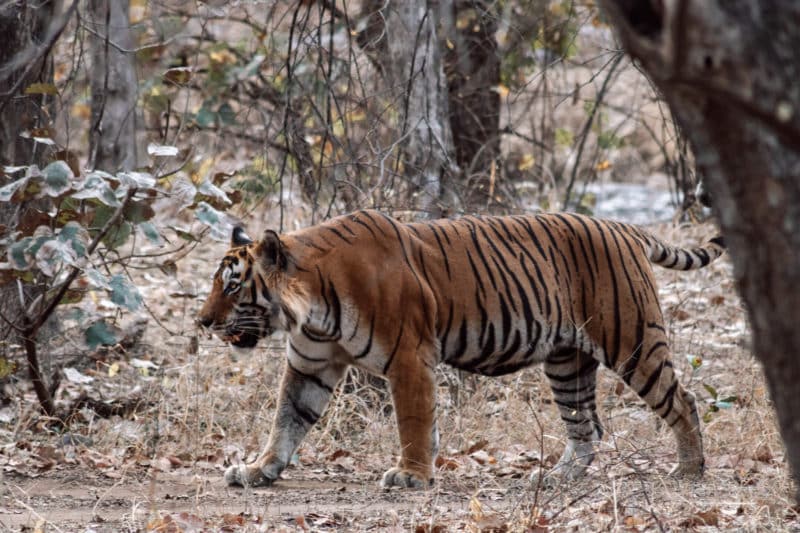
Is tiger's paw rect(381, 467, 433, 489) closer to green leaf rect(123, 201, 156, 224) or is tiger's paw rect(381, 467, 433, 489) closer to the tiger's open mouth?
the tiger's open mouth

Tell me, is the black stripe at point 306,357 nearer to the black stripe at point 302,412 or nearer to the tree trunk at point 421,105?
the black stripe at point 302,412

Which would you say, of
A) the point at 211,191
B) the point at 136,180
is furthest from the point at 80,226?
the point at 211,191

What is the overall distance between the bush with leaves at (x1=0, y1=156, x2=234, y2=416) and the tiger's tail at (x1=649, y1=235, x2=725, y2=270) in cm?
239

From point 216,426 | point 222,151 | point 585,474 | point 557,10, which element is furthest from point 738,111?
point 222,151

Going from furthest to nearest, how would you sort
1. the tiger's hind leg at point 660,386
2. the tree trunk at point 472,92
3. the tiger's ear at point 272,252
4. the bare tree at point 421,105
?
the tree trunk at point 472,92 < the bare tree at point 421,105 < the tiger's hind leg at point 660,386 < the tiger's ear at point 272,252

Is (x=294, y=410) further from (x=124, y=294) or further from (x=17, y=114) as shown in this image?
(x=17, y=114)

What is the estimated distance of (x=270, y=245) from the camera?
535 cm

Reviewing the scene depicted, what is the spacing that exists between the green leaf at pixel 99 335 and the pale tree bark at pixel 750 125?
13.2ft

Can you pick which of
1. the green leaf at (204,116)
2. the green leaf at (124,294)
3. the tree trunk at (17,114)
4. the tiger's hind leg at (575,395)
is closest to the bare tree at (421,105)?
the tiger's hind leg at (575,395)

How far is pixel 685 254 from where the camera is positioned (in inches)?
241

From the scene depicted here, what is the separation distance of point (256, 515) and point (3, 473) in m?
1.59

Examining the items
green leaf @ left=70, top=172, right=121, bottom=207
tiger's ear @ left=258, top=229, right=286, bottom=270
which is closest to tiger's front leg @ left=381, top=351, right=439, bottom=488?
tiger's ear @ left=258, top=229, right=286, bottom=270

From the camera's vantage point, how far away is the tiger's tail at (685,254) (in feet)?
19.9

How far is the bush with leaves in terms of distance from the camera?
16.4 feet
